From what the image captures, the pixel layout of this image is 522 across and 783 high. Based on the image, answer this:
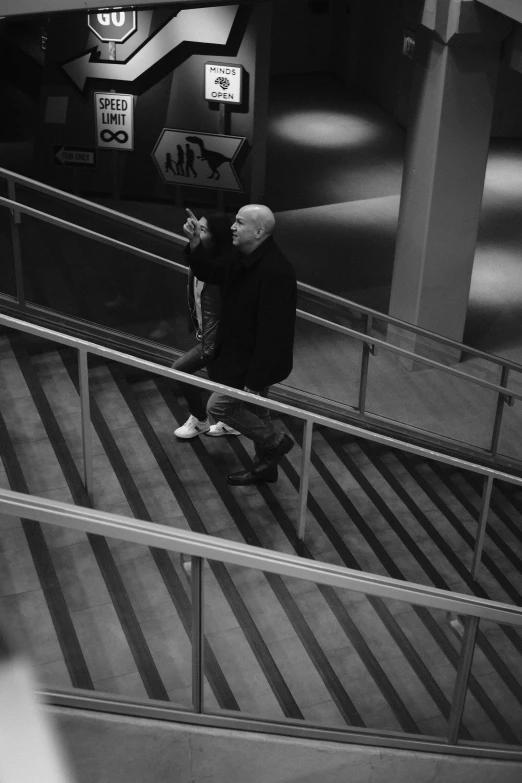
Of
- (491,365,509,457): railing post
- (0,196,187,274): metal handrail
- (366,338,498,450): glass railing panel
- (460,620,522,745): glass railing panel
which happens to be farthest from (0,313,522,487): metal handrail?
(491,365,509,457): railing post

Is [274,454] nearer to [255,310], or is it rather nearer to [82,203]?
[255,310]

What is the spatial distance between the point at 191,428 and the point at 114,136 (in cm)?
753

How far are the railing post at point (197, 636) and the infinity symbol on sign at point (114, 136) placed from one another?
32.2 ft

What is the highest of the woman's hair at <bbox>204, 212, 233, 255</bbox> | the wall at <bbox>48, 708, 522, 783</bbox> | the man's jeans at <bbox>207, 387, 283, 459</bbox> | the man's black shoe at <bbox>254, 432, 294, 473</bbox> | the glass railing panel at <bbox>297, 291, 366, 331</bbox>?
the woman's hair at <bbox>204, 212, 233, 255</bbox>

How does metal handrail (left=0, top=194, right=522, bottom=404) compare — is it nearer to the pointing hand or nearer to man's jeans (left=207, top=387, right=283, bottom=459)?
the pointing hand

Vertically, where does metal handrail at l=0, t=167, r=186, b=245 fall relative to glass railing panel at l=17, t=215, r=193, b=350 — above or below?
above

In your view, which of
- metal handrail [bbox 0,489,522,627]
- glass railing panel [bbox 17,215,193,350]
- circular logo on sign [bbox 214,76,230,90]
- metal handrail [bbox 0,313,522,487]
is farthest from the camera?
circular logo on sign [bbox 214,76,230,90]

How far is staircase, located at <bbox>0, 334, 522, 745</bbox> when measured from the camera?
3.08 m

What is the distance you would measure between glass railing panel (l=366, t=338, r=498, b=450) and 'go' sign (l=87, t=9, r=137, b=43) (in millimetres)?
6265

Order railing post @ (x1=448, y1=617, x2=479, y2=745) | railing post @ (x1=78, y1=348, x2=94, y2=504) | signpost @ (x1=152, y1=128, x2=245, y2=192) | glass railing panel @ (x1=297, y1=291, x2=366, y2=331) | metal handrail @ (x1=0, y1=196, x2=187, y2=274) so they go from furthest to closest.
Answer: signpost @ (x1=152, y1=128, x2=245, y2=192), glass railing panel @ (x1=297, y1=291, x2=366, y2=331), metal handrail @ (x1=0, y1=196, x2=187, y2=274), railing post @ (x1=78, y1=348, x2=94, y2=504), railing post @ (x1=448, y1=617, x2=479, y2=745)

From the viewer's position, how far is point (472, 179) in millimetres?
9094

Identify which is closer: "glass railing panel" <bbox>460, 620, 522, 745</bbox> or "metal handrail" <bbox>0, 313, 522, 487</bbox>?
"glass railing panel" <bbox>460, 620, 522, 745</bbox>

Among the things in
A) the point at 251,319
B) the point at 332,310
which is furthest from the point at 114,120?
the point at 251,319

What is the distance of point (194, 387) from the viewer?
523 centimetres
